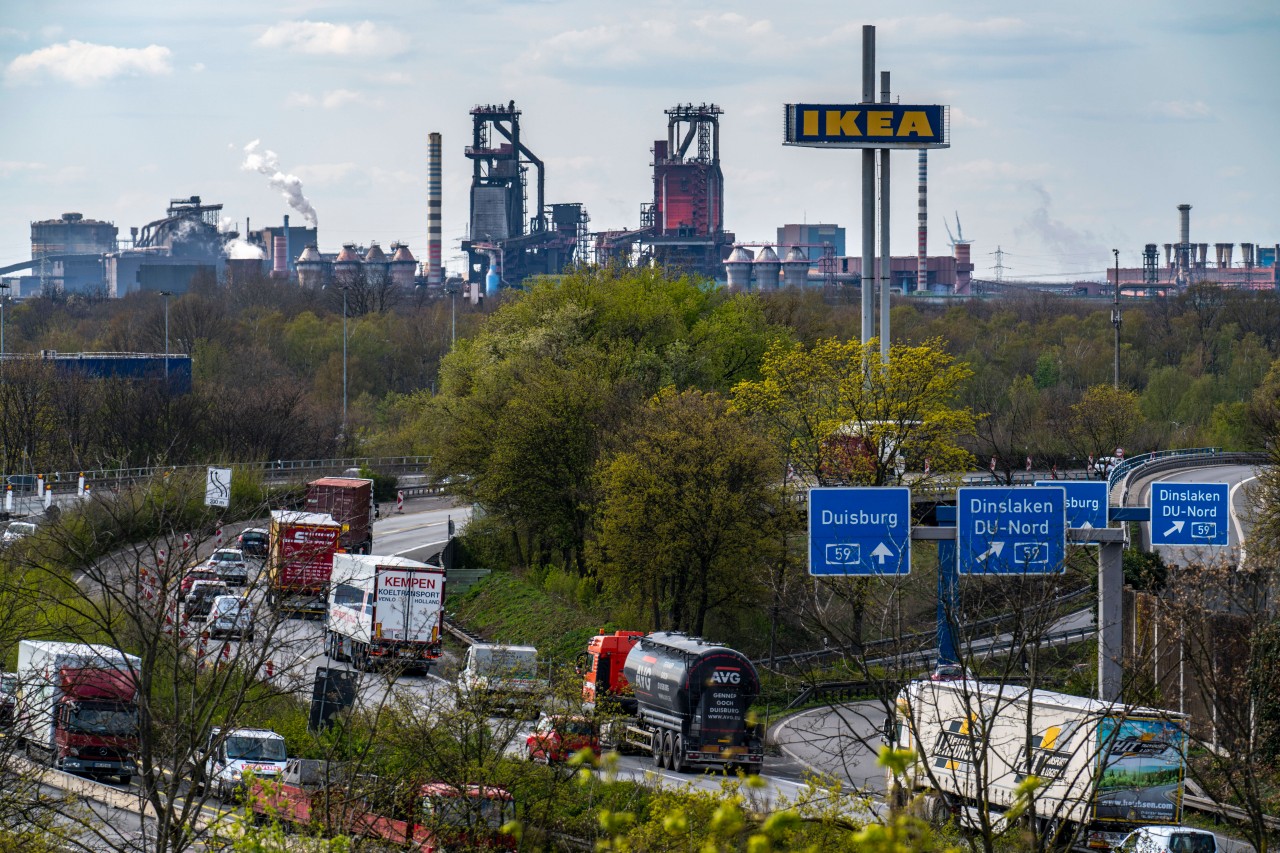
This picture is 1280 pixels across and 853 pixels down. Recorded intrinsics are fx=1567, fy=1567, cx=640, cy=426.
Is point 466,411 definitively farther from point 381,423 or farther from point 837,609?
point 381,423

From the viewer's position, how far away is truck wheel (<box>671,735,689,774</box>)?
1122 inches

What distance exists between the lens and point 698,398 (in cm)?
4638

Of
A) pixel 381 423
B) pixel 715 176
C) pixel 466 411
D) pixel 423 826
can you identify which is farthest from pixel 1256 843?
pixel 715 176

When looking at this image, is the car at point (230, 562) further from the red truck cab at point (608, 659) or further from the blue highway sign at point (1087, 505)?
the blue highway sign at point (1087, 505)

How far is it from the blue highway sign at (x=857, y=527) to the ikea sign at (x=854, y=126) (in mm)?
34437

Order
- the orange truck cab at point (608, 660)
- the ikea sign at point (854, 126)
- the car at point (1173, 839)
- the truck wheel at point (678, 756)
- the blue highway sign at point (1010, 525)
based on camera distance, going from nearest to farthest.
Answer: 1. the car at point (1173, 839)
2. the blue highway sign at point (1010, 525)
3. the truck wheel at point (678, 756)
4. the orange truck cab at point (608, 660)
5. the ikea sign at point (854, 126)

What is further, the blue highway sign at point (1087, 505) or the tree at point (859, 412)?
the tree at point (859, 412)

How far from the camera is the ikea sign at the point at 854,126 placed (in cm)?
6078

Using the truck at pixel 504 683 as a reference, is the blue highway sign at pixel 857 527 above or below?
above

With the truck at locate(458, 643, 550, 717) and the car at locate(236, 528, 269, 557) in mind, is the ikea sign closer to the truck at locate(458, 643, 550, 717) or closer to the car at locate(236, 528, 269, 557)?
the car at locate(236, 528, 269, 557)

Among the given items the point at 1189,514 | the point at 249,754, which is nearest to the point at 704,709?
the point at 249,754

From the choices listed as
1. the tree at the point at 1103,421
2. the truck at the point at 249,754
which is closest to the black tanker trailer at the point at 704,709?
the truck at the point at 249,754

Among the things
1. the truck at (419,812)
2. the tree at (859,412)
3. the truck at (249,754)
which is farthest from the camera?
the tree at (859,412)

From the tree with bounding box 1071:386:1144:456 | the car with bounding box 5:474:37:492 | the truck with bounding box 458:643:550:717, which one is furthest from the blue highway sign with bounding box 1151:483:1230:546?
the tree with bounding box 1071:386:1144:456
